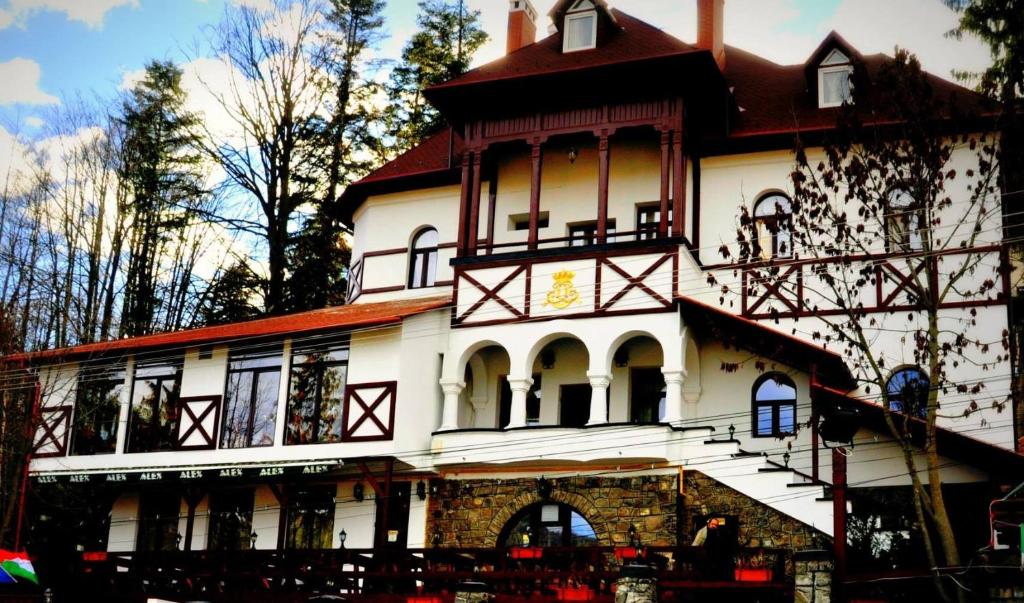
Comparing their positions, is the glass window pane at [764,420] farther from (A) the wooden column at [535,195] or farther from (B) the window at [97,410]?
(B) the window at [97,410]

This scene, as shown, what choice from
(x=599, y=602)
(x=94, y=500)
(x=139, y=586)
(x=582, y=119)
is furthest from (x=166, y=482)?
(x=599, y=602)

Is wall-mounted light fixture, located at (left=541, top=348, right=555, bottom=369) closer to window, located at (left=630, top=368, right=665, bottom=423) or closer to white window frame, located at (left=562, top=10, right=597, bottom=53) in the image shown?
window, located at (left=630, top=368, right=665, bottom=423)

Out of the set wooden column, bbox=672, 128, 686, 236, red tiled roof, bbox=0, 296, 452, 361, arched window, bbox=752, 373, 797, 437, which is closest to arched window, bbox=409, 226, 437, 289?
red tiled roof, bbox=0, 296, 452, 361

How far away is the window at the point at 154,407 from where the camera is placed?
29609 mm

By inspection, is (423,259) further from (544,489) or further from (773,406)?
(773,406)

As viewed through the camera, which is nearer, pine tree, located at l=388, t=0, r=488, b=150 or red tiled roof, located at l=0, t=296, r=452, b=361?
red tiled roof, located at l=0, t=296, r=452, b=361

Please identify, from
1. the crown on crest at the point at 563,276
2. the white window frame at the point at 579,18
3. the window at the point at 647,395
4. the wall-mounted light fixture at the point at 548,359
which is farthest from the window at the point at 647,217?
the white window frame at the point at 579,18

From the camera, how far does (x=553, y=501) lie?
1010 inches

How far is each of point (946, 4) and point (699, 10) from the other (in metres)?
5.14

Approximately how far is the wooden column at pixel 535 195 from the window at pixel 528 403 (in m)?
2.88

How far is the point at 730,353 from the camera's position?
26.2 meters

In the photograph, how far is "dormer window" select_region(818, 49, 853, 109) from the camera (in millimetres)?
28141

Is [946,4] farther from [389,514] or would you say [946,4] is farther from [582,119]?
[389,514]

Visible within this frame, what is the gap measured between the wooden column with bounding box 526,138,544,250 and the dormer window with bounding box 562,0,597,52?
2519mm
